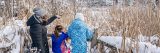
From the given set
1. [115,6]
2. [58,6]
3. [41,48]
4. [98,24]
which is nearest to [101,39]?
[41,48]

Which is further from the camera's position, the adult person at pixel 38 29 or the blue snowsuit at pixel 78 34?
the adult person at pixel 38 29

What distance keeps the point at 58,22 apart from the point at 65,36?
6.52ft

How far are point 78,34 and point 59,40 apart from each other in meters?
0.44

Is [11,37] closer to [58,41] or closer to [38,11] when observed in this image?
[38,11]

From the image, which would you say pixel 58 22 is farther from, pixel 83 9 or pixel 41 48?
pixel 41 48

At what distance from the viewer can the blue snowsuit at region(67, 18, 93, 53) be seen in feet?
19.2

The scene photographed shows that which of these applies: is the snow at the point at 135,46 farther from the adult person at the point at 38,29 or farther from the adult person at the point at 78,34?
the adult person at the point at 38,29

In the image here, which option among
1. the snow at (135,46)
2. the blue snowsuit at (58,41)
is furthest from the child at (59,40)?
the snow at (135,46)

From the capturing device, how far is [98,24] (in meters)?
7.68

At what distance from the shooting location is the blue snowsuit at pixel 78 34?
586cm

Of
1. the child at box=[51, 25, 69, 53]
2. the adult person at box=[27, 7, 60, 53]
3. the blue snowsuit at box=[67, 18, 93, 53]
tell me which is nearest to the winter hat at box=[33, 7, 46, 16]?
the adult person at box=[27, 7, 60, 53]

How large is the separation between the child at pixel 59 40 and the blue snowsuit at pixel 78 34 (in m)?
0.21

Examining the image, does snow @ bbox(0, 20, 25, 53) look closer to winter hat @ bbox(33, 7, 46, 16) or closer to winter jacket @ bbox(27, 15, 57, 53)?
winter jacket @ bbox(27, 15, 57, 53)

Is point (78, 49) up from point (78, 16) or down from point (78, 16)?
down
